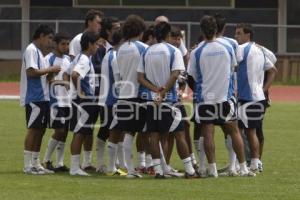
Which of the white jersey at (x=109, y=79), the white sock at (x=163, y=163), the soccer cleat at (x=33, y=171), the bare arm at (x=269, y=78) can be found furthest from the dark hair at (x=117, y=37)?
the bare arm at (x=269, y=78)

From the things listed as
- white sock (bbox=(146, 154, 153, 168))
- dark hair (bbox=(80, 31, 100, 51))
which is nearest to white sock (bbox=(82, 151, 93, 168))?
white sock (bbox=(146, 154, 153, 168))

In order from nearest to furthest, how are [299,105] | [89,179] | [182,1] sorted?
[89,179], [299,105], [182,1]

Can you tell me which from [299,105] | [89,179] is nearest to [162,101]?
[89,179]

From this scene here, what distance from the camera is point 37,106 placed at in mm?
13664

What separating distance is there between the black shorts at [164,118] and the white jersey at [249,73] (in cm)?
116

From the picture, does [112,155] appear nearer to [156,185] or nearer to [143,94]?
[143,94]

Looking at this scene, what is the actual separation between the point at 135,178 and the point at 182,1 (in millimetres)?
23018

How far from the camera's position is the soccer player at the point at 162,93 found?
13.2 metres

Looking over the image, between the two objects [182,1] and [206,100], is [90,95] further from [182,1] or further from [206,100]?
[182,1]

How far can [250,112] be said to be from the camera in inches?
550

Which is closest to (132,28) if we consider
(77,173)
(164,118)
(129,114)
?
(129,114)

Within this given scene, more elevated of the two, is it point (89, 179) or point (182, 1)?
point (182, 1)

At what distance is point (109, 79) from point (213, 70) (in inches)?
Result: 58.3

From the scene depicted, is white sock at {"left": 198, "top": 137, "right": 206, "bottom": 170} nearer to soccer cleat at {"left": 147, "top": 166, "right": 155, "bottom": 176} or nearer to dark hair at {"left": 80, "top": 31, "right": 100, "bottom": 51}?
soccer cleat at {"left": 147, "top": 166, "right": 155, "bottom": 176}
